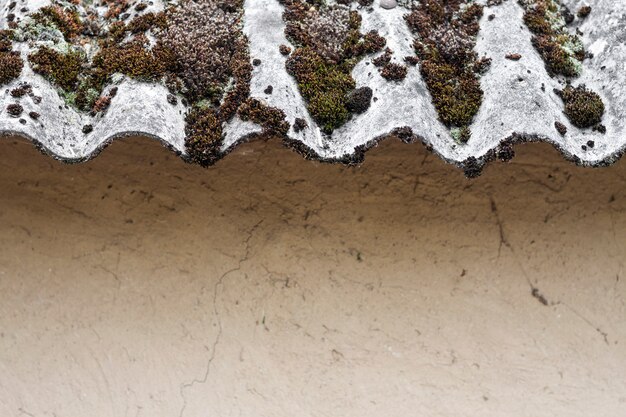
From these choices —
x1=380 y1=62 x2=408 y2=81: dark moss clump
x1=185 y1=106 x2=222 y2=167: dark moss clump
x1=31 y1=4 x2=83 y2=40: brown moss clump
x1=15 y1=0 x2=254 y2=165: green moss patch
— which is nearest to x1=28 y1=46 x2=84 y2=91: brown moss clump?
x1=15 y1=0 x2=254 y2=165: green moss patch

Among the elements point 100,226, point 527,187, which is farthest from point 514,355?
point 100,226

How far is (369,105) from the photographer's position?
2.13m

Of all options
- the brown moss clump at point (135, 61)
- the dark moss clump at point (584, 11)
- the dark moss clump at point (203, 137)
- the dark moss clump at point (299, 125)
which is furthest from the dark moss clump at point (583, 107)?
the brown moss clump at point (135, 61)

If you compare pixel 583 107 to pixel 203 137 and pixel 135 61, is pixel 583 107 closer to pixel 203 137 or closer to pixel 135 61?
pixel 203 137

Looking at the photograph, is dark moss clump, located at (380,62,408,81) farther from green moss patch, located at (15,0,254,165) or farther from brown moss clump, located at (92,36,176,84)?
brown moss clump, located at (92,36,176,84)

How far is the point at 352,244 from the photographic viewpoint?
8.77ft

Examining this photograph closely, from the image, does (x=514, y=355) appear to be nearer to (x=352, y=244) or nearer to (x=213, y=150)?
(x=352, y=244)

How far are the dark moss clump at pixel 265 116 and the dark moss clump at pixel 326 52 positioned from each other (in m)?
0.14

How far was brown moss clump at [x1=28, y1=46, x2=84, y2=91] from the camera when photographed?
218cm

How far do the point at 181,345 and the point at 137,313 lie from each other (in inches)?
8.6

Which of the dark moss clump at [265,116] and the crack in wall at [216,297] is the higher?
the dark moss clump at [265,116]

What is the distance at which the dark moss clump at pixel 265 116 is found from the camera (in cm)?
203

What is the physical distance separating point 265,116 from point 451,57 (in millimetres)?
729

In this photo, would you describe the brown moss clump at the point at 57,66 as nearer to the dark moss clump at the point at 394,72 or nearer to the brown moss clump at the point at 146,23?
the brown moss clump at the point at 146,23
